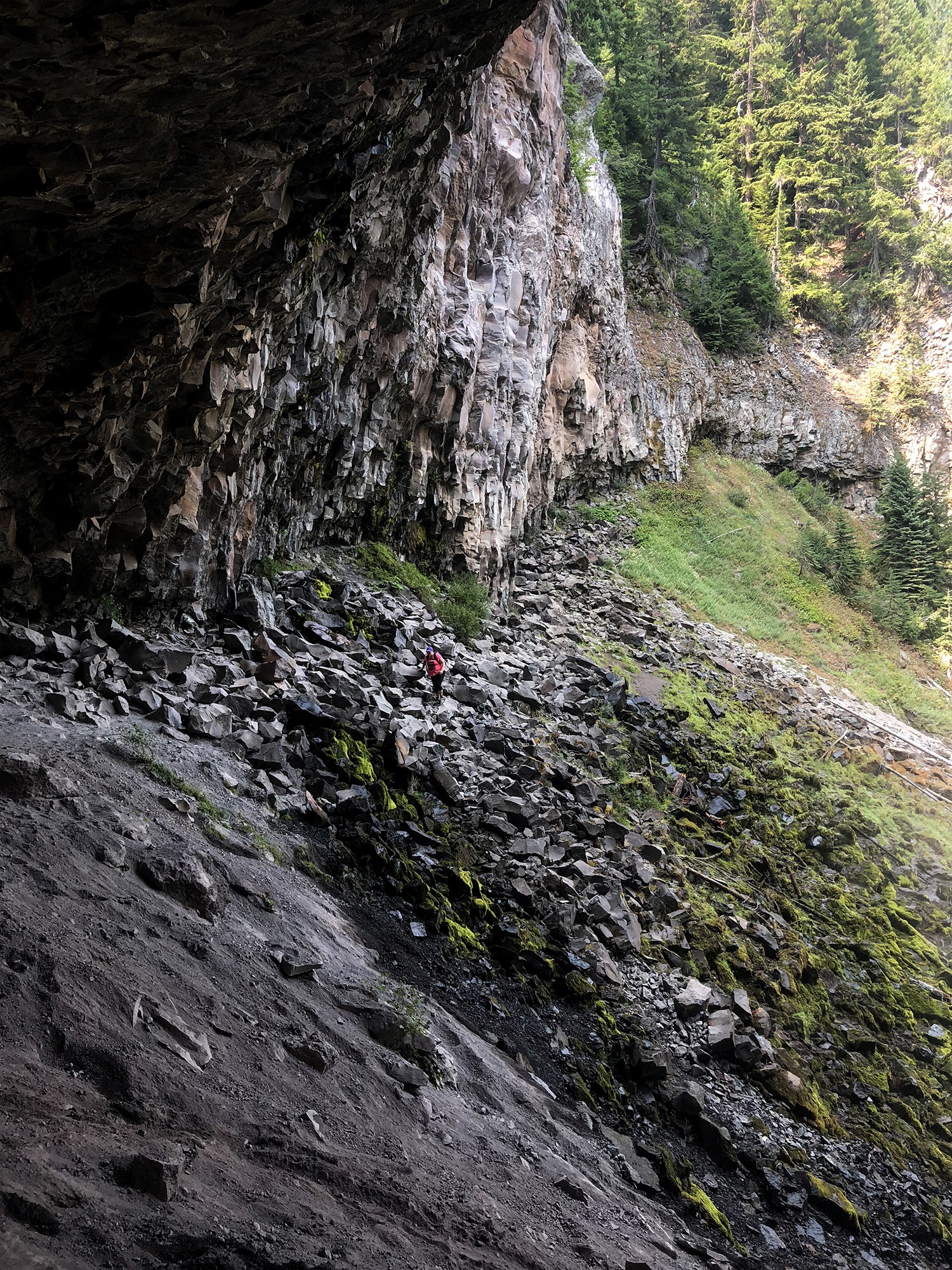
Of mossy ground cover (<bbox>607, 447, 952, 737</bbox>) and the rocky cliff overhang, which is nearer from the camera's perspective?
the rocky cliff overhang

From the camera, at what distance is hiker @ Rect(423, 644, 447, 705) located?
37.4ft

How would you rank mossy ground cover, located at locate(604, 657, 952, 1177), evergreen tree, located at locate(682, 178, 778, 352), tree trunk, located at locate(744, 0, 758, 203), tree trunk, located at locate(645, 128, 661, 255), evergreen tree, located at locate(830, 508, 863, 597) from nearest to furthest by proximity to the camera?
1. mossy ground cover, located at locate(604, 657, 952, 1177)
2. evergreen tree, located at locate(830, 508, 863, 597)
3. tree trunk, located at locate(645, 128, 661, 255)
4. evergreen tree, located at locate(682, 178, 778, 352)
5. tree trunk, located at locate(744, 0, 758, 203)

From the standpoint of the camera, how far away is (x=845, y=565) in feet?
104

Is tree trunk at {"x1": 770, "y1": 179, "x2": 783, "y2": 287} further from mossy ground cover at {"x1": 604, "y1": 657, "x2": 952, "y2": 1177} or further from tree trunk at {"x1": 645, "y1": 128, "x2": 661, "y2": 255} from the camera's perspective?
mossy ground cover at {"x1": 604, "y1": 657, "x2": 952, "y2": 1177}

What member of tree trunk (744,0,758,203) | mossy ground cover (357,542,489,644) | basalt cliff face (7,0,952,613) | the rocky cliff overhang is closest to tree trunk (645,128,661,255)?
tree trunk (744,0,758,203)

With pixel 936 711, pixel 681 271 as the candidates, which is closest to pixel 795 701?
pixel 936 711

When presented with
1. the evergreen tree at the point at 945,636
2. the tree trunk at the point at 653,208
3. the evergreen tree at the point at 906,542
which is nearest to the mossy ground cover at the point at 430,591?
the evergreen tree at the point at 945,636

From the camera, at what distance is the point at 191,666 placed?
819 cm

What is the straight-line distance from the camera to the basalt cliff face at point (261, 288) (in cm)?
396

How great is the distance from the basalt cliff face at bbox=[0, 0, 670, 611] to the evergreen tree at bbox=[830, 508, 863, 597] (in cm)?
1817

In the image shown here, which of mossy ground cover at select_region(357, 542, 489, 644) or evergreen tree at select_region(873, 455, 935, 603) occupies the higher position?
evergreen tree at select_region(873, 455, 935, 603)

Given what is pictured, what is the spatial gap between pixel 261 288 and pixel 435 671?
603cm

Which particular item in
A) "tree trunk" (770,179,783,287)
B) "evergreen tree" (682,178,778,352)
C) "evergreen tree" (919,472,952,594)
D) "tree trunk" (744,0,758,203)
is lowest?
"evergreen tree" (919,472,952,594)

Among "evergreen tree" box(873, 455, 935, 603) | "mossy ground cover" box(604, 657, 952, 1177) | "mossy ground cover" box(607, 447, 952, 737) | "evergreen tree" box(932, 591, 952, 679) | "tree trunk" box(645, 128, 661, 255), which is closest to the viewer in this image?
"mossy ground cover" box(604, 657, 952, 1177)
